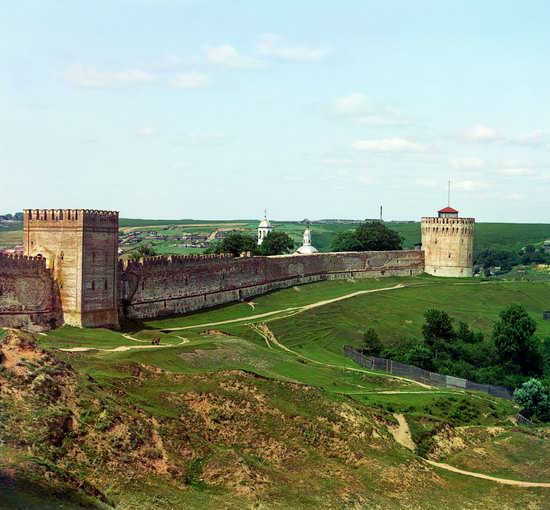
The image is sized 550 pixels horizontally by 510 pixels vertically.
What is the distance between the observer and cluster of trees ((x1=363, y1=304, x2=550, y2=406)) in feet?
180

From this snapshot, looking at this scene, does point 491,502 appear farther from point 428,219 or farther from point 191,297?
point 428,219

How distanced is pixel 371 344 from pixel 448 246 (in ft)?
137

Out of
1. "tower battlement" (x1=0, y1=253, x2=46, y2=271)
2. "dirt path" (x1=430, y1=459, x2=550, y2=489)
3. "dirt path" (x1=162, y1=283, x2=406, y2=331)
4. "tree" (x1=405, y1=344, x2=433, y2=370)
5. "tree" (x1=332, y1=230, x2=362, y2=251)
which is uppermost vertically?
"tree" (x1=332, y1=230, x2=362, y2=251)

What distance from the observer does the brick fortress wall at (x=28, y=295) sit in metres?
45.1

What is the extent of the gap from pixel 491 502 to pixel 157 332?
2395 centimetres

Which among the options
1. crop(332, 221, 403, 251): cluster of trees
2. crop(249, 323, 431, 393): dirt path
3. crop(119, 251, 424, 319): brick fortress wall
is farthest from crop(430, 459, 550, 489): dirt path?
crop(332, 221, 403, 251): cluster of trees

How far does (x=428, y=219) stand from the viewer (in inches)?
3863

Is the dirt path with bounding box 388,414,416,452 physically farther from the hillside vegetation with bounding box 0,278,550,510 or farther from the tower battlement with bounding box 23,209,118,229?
the tower battlement with bounding box 23,209,118,229

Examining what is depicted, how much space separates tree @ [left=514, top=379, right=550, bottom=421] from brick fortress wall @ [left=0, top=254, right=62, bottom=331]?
2474 cm

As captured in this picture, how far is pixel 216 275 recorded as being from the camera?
65125 mm

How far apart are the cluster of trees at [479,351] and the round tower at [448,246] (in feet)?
106

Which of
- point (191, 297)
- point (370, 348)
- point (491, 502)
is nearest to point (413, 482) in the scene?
point (491, 502)

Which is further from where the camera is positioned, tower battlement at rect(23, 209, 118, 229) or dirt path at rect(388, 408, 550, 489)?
tower battlement at rect(23, 209, 118, 229)

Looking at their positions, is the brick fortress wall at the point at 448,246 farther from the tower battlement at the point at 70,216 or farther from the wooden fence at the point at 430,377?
the tower battlement at the point at 70,216
